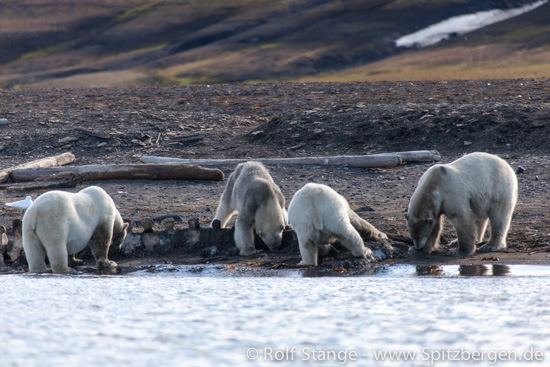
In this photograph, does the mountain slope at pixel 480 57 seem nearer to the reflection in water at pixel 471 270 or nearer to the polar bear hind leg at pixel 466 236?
the polar bear hind leg at pixel 466 236

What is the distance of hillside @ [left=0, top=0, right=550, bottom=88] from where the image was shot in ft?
198

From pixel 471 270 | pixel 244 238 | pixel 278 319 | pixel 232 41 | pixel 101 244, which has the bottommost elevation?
pixel 471 270

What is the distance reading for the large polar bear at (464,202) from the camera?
378 inches

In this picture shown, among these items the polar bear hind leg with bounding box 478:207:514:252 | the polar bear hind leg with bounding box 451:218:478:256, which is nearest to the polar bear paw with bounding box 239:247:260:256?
the polar bear hind leg with bounding box 451:218:478:256

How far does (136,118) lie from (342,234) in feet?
42.0

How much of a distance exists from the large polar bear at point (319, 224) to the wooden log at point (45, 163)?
7683 millimetres

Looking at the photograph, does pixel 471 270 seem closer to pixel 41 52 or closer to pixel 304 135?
pixel 304 135

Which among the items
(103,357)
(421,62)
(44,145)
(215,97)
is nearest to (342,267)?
(103,357)

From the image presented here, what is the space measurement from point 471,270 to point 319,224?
1.79 meters

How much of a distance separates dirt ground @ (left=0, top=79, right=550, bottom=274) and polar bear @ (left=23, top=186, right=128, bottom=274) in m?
0.66

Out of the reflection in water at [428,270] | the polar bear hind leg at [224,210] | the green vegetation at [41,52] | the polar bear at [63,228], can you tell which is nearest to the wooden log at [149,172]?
the polar bear hind leg at [224,210]

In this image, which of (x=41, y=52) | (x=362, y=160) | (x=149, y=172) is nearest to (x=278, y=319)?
(x=149, y=172)

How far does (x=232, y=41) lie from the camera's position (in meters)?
75.6

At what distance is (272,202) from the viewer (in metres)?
10.0
